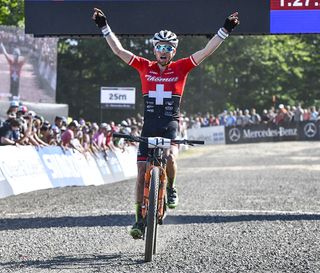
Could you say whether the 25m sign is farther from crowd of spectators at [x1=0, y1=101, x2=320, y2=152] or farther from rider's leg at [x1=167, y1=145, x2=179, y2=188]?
rider's leg at [x1=167, y1=145, x2=179, y2=188]

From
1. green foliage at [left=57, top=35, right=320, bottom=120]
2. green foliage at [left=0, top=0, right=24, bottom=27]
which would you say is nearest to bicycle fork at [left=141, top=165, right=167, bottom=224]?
green foliage at [left=0, top=0, right=24, bottom=27]

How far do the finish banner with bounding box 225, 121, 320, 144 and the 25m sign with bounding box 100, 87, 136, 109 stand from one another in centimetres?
1976

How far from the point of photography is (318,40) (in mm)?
74438

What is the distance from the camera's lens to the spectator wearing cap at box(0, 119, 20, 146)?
15812 mm

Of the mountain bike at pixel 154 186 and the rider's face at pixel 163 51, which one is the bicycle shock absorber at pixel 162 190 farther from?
the rider's face at pixel 163 51

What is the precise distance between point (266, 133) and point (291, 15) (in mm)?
32879

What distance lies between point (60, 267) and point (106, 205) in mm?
6383

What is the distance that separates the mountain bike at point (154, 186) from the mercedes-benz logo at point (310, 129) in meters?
38.2

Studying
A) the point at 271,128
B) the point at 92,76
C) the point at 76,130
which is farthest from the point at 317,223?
the point at 92,76

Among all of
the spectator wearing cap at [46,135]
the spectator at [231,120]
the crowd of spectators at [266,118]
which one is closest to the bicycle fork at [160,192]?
the spectator wearing cap at [46,135]

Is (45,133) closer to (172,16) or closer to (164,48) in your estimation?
(172,16)

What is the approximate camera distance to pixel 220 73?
67562 millimetres

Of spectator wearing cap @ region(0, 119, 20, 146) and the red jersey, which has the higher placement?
the red jersey

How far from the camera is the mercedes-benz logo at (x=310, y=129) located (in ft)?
149
